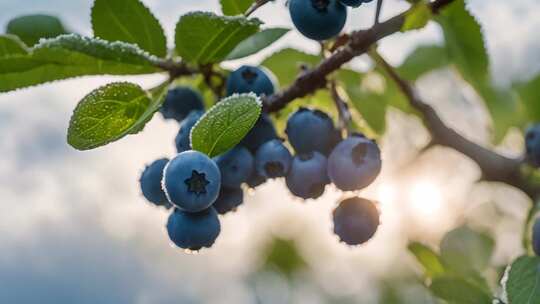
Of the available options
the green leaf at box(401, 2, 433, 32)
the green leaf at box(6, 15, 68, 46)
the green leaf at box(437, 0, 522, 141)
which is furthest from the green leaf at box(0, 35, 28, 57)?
the green leaf at box(437, 0, 522, 141)

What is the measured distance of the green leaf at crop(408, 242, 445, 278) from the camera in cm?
190

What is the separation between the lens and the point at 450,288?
1.57 meters

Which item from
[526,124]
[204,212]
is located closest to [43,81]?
[204,212]

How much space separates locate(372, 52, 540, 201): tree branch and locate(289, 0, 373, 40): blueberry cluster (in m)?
0.52

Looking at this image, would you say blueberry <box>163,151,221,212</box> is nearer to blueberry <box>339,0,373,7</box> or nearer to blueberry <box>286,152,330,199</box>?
blueberry <box>286,152,330,199</box>

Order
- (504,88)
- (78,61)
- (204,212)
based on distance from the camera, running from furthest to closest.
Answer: (504,88) → (204,212) → (78,61)

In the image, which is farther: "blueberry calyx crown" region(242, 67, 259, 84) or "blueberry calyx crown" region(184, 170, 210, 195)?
"blueberry calyx crown" region(242, 67, 259, 84)

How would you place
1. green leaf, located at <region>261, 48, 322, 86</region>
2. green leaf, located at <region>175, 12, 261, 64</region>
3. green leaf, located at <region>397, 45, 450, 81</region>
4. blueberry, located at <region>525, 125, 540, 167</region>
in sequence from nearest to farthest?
green leaf, located at <region>175, 12, 261, 64</region> → green leaf, located at <region>261, 48, 322, 86</region> → blueberry, located at <region>525, 125, 540, 167</region> → green leaf, located at <region>397, 45, 450, 81</region>

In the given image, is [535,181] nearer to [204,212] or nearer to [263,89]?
[263,89]

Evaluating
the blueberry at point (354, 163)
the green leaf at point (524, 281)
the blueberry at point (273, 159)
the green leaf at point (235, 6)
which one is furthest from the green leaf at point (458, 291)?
the green leaf at point (235, 6)

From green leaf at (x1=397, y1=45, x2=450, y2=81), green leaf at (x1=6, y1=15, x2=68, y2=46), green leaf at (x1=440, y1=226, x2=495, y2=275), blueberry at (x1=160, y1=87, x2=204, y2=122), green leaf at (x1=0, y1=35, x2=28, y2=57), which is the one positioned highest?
green leaf at (x1=0, y1=35, x2=28, y2=57)

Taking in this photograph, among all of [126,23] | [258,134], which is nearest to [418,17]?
[258,134]

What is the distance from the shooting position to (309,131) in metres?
1.49

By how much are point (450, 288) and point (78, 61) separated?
2.64 feet
